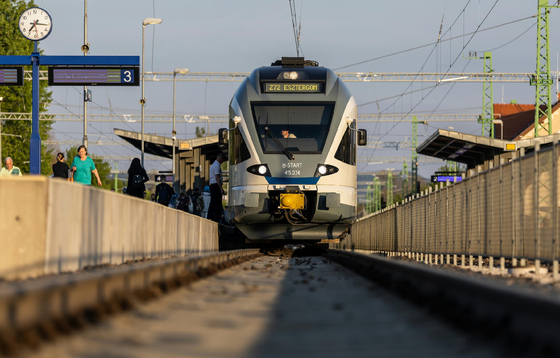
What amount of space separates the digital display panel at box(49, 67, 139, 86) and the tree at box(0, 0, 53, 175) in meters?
33.6

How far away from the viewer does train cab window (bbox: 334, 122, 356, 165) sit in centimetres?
1672

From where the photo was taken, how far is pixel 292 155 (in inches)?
647

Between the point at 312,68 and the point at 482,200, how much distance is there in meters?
5.62

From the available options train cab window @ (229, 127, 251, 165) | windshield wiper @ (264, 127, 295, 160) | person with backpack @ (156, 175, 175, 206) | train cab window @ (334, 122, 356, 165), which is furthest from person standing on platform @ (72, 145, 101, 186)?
person with backpack @ (156, 175, 175, 206)

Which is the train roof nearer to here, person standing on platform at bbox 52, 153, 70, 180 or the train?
the train

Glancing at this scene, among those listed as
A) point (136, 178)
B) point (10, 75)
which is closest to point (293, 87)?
point (136, 178)

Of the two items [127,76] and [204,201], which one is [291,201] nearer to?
[127,76]

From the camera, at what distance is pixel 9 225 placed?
727 centimetres

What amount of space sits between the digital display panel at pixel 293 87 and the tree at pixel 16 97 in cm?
4097

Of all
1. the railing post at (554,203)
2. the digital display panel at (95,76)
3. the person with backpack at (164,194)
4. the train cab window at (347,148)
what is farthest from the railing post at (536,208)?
the person with backpack at (164,194)

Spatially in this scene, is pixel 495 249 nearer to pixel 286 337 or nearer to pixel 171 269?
pixel 171 269

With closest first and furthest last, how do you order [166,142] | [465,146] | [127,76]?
[127,76]
[465,146]
[166,142]

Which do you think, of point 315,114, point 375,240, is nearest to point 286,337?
point 315,114

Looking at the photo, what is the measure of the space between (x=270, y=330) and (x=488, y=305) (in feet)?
4.50
